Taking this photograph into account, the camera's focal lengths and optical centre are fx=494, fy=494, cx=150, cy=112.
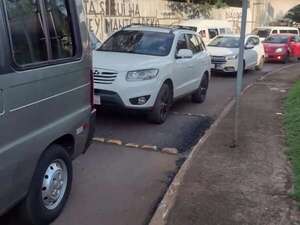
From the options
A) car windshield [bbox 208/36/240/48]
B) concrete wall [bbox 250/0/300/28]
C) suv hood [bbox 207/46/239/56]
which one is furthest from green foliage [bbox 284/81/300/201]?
concrete wall [bbox 250/0/300/28]

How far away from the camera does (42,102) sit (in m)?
3.94

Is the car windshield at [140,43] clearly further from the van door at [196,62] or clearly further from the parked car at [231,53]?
the parked car at [231,53]

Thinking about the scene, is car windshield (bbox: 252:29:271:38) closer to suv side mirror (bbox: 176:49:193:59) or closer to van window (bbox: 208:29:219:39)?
van window (bbox: 208:29:219:39)

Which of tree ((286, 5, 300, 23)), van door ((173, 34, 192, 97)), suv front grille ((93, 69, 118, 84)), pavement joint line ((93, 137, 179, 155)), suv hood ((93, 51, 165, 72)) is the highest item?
suv hood ((93, 51, 165, 72))

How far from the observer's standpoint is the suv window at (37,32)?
3609 mm

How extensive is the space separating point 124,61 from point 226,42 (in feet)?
33.9

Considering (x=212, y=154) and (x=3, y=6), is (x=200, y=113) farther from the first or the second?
(x=3, y=6)


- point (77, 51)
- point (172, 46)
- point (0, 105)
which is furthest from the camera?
point (172, 46)

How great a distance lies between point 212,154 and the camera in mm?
6418

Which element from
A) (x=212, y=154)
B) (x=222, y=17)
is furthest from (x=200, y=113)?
(x=222, y=17)

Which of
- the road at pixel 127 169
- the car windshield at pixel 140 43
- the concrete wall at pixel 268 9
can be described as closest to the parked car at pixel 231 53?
the road at pixel 127 169

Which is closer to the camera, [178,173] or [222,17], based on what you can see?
[178,173]

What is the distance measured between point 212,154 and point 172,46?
3297mm

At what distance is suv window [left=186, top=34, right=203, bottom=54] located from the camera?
10161mm
